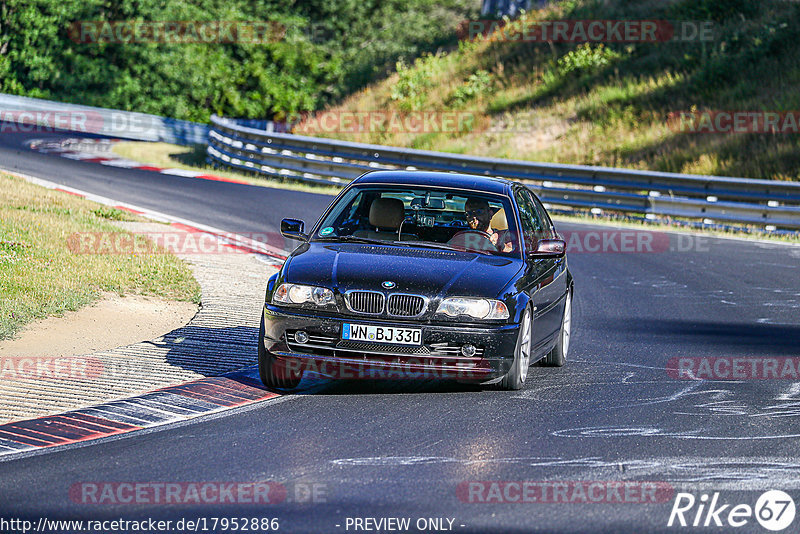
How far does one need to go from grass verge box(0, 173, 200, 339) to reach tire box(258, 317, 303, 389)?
273 centimetres

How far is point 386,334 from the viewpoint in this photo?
27.0 feet

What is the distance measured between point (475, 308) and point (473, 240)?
3.65ft

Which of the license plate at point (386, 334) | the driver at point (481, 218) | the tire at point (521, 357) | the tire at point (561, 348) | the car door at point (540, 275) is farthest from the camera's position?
the tire at point (561, 348)

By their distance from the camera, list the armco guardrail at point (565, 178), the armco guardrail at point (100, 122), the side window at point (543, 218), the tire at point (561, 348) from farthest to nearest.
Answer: the armco guardrail at point (100, 122) < the armco guardrail at point (565, 178) < the side window at point (543, 218) < the tire at point (561, 348)

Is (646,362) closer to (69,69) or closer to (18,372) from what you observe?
(18,372)

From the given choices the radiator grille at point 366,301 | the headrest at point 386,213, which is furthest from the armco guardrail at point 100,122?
the radiator grille at point 366,301

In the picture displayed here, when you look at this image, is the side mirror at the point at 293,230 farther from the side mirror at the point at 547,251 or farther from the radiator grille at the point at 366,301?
the side mirror at the point at 547,251

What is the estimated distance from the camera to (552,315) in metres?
9.73

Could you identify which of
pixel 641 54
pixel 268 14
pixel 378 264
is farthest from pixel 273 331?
pixel 268 14

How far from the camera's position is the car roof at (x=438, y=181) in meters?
9.72

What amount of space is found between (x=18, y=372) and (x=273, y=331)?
2.07 m

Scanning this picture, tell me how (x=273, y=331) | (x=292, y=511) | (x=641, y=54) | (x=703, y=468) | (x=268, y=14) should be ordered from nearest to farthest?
(x=292, y=511) < (x=703, y=468) < (x=273, y=331) < (x=641, y=54) < (x=268, y=14)

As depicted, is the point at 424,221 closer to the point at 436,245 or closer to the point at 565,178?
the point at 436,245

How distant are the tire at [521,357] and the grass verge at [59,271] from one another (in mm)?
4374
